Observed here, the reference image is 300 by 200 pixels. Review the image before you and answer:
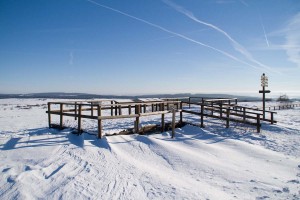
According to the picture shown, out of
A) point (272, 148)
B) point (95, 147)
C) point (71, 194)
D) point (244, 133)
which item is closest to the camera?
point (71, 194)

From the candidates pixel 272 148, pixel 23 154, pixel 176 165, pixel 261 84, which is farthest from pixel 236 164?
pixel 261 84

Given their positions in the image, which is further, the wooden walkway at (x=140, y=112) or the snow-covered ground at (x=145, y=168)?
the wooden walkway at (x=140, y=112)

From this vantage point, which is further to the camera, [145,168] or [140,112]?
[140,112]

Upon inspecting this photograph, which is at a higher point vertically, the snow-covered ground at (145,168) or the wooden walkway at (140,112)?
the wooden walkway at (140,112)

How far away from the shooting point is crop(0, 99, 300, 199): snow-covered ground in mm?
5332

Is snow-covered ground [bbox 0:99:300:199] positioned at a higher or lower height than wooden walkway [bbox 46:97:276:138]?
lower

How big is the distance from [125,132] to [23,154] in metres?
4.24

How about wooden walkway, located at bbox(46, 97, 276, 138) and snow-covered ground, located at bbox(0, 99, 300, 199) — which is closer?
snow-covered ground, located at bbox(0, 99, 300, 199)

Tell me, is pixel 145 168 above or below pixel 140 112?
below

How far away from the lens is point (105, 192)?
5.25 metres

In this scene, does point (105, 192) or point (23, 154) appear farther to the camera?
point (23, 154)

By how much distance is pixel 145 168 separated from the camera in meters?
6.85

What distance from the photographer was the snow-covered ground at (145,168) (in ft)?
17.5

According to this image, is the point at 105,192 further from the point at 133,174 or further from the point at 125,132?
the point at 125,132
